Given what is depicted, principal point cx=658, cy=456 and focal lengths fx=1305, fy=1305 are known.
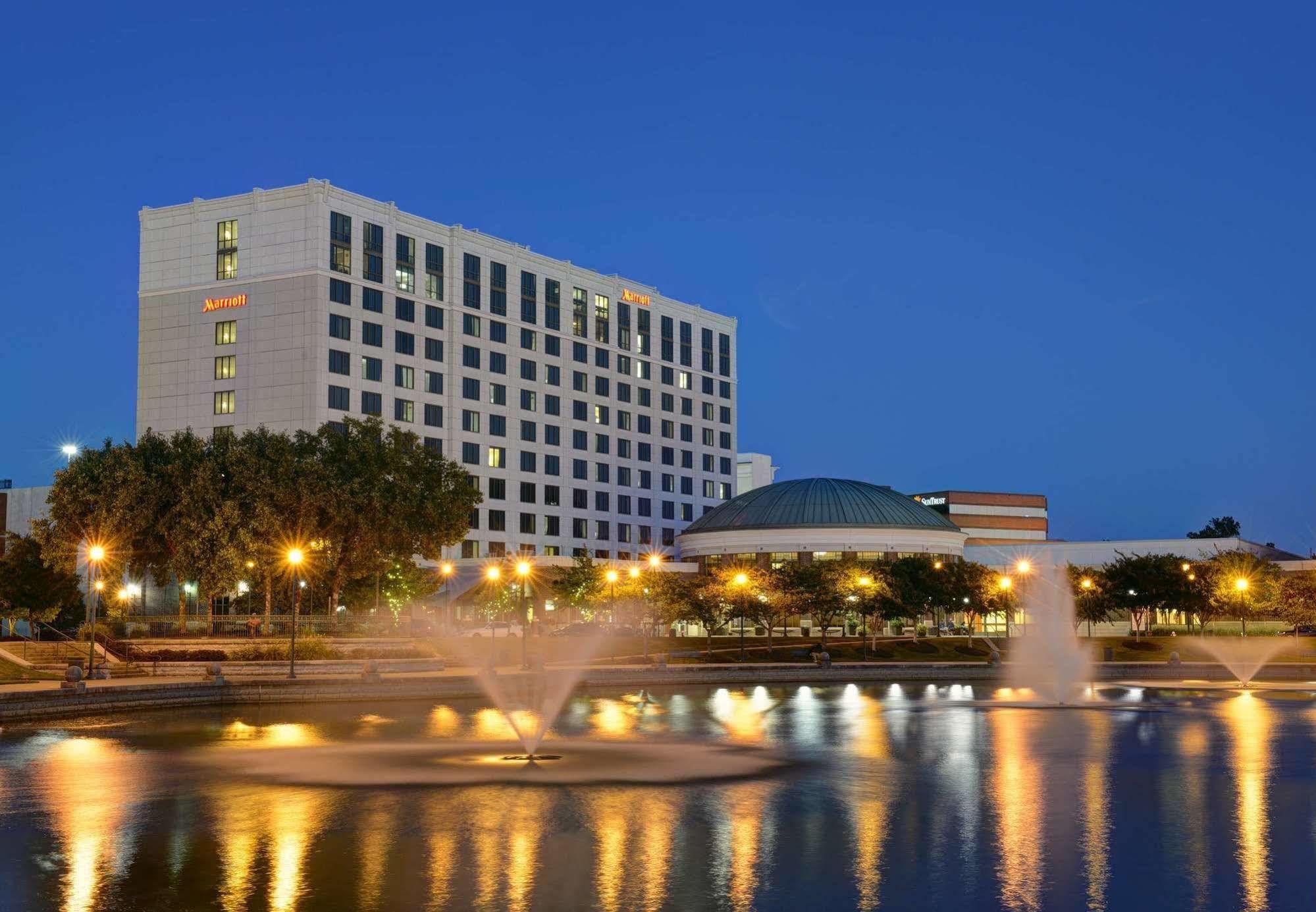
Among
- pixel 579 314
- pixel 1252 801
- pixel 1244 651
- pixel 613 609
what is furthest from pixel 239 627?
pixel 579 314

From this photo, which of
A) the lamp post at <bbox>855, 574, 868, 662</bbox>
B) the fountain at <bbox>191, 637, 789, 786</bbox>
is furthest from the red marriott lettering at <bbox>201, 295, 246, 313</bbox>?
the fountain at <bbox>191, 637, 789, 786</bbox>

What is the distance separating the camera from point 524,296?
133750 mm

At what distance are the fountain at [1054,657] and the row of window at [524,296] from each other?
2098 inches

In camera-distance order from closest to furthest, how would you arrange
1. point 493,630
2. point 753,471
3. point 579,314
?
point 493,630
point 579,314
point 753,471

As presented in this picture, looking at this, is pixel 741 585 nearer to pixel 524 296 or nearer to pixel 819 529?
pixel 819 529

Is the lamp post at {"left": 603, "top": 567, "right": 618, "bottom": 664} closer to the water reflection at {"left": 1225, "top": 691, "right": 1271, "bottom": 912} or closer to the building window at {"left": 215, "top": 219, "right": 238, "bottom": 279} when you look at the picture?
the water reflection at {"left": 1225, "top": 691, "right": 1271, "bottom": 912}

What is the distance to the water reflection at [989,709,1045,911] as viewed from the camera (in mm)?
16922

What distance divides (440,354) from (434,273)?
25.5 feet

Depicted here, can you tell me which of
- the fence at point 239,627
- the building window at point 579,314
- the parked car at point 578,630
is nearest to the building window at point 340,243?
the building window at point 579,314

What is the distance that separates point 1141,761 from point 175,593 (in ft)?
299

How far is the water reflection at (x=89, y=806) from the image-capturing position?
58.0ft

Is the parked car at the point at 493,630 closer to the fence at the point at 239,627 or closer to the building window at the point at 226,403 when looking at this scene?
the fence at the point at 239,627

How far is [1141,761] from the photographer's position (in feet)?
101

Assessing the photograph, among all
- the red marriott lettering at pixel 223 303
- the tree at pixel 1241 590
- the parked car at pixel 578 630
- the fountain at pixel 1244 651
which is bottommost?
the fountain at pixel 1244 651
